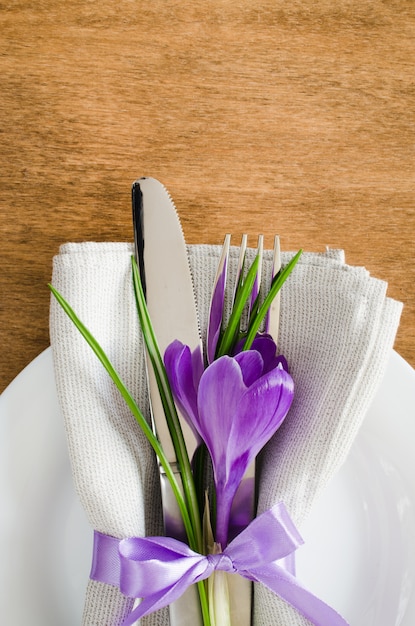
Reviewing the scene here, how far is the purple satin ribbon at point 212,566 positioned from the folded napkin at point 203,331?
0.8 inches

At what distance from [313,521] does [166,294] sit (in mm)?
195

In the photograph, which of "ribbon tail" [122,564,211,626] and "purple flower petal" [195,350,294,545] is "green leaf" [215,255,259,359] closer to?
"purple flower petal" [195,350,294,545]

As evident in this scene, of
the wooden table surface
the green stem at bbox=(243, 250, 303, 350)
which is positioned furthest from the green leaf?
the wooden table surface

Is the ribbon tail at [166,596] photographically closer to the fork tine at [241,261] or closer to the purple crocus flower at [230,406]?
the purple crocus flower at [230,406]

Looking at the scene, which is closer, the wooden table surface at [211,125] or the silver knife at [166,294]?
the silver knife at [166,294]

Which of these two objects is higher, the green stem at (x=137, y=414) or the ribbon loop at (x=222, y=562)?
the green stem at (x=137, y=414)

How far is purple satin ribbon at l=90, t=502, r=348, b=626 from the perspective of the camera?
1.42 ft

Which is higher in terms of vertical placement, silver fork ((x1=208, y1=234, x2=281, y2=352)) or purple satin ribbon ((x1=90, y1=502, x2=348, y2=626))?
silver fork ((x1=208, y1=234, x2=281, y2=352))

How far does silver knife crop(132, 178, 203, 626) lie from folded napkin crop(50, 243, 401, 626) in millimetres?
11

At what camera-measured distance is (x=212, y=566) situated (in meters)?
0.45

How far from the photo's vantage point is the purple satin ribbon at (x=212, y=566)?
0.43 metres

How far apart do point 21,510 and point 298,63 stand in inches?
16.2

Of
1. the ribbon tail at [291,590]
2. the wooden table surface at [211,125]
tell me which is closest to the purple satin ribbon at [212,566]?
the ribbon tail at [291,590]

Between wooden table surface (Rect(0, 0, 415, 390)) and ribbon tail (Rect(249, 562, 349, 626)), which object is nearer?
ribbon tail (Rect(249, 562, 349, 626))
